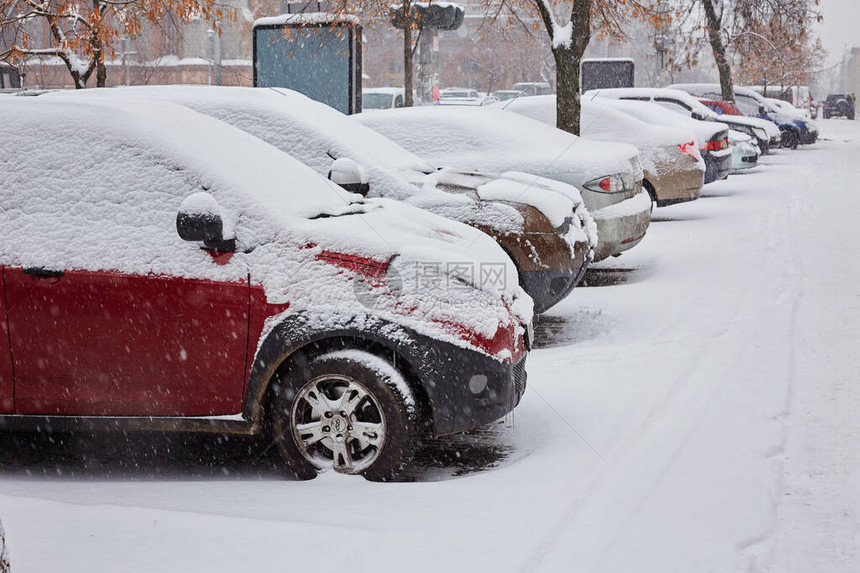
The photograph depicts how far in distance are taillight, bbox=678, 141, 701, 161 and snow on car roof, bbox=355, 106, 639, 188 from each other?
4.40 metres

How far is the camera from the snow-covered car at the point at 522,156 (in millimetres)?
9570

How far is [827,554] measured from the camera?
412cm

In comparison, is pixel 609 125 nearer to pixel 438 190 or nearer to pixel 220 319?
pixel 438 190

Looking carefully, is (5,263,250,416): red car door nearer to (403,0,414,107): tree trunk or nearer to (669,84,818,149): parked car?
(403,0,414,107): tree trunk

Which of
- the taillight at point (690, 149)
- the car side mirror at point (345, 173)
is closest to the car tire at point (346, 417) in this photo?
Answer: the car side mirror at point (345, 173)

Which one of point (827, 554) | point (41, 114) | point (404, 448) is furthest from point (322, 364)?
point (827, 554)

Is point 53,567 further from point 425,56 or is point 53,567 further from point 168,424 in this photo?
point 425,56

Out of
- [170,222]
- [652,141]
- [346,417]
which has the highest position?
[652,141]

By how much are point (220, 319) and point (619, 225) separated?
5.68 meters

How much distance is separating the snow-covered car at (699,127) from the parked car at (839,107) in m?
65.5

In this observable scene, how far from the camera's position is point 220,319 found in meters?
4.90

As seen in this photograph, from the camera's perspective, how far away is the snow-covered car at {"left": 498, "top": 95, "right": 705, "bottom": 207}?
13945mm

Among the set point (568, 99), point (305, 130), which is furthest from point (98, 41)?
point (305, 130)

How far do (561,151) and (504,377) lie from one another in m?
5.24
